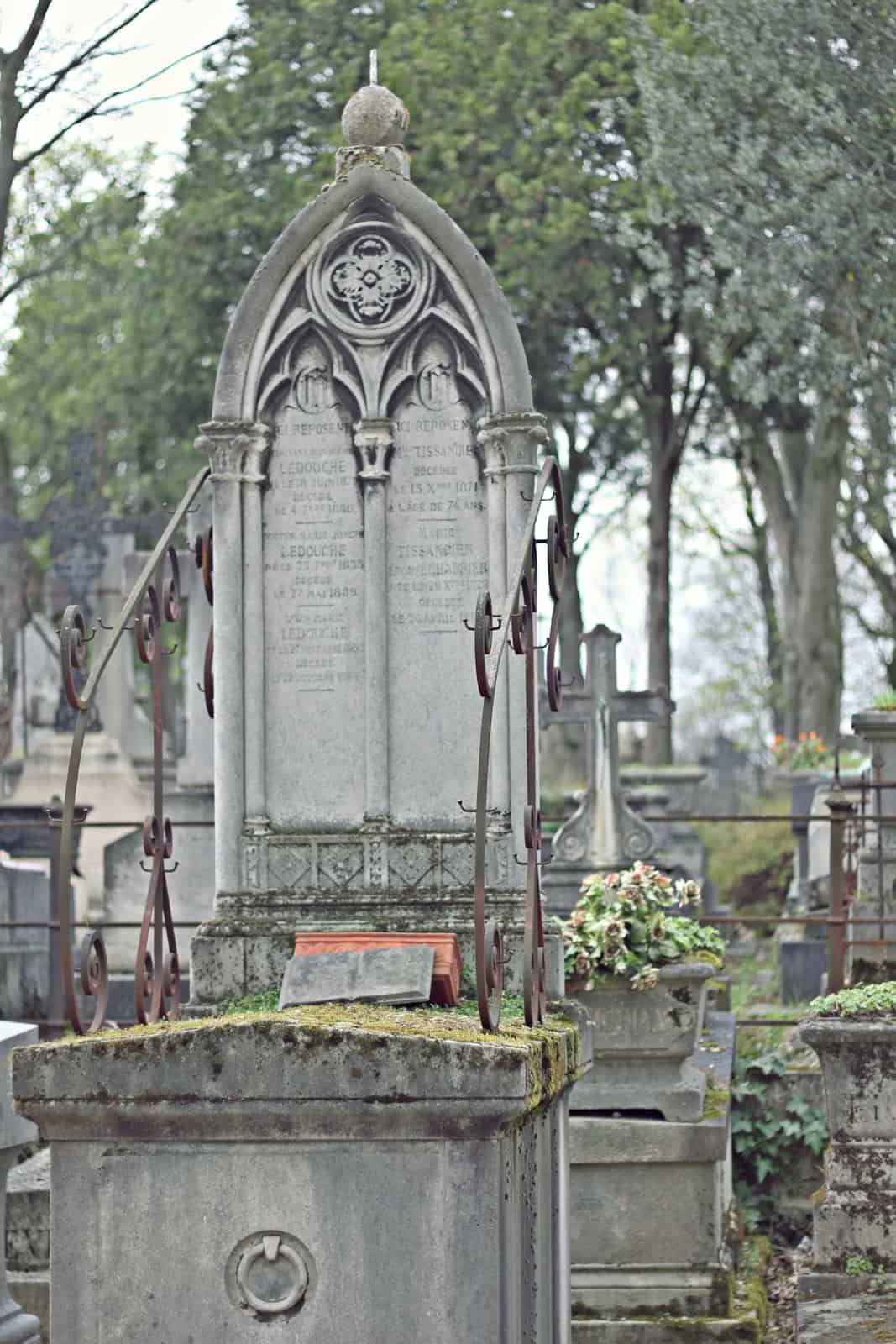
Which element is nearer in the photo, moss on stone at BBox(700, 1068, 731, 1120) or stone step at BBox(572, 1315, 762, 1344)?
stone step at BBox(572, 1315, 762, 1344)

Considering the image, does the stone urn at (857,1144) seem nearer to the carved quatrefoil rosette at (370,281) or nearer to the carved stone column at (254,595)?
the carved stone column at (254,595)

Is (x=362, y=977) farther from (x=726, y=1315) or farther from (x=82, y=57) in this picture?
(x=82, y=57)

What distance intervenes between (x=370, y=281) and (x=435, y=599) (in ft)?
3.98

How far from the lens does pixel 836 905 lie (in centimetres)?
1096

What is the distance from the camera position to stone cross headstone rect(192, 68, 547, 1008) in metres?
7.52

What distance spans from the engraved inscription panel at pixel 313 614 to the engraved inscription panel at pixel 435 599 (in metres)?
0.15

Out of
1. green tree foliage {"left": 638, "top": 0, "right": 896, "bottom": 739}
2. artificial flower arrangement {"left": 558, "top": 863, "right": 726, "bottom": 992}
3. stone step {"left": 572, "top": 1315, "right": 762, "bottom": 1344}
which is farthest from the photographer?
green tree foliage {"left": 638, "top": 0, "right": 896, "bottom": 739}

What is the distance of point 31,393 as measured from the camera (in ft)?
115

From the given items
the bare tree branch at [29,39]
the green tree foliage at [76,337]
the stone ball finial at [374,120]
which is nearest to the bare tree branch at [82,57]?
the bare tree branch at [29,39]

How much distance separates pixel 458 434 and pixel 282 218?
16896mm

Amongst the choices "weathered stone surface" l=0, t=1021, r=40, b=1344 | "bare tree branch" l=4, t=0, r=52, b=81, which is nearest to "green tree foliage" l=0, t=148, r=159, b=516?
"bare tree branch" l=4, t=0, r=52, b=81

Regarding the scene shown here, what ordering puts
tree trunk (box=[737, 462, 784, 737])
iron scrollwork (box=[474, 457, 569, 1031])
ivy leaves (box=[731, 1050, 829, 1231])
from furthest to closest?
tree trunk (box=[737, 462, 784, 737])
ivy leaves (box=[731, 1050, 829, 1231])
iron scrollwork (box=[474, 457, 569, 1031])

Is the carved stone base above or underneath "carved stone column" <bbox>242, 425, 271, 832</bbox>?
underneath

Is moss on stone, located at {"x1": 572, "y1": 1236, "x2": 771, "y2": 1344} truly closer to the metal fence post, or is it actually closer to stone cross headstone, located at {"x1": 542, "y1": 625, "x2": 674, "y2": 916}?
the metal fence post
